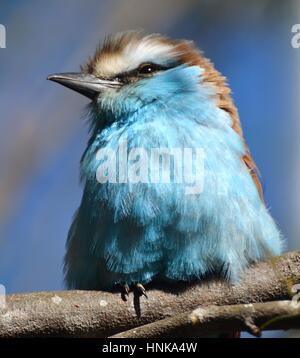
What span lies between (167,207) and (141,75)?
2.90 feet

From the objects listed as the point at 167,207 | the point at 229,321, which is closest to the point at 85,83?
the point at 167,207

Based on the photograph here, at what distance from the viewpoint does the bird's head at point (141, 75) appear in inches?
161

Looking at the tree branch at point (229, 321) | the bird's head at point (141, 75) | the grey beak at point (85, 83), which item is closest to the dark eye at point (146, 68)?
the bird's head at point (141, 75)

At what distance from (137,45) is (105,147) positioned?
716 millimetres

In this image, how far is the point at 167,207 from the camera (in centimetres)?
373

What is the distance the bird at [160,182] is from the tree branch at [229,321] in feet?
2.21

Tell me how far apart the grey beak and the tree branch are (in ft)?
5.53

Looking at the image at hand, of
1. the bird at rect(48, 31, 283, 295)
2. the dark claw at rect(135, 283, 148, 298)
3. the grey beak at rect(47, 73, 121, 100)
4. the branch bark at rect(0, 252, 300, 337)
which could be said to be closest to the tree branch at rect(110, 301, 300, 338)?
the branch bark at rect(0, 252, 300, 337)

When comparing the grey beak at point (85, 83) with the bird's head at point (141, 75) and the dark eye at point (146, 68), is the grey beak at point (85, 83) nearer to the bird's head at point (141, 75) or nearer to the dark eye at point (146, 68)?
the bird's head at point (141, 75)

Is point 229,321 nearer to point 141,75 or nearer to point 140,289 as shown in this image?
point 140,289

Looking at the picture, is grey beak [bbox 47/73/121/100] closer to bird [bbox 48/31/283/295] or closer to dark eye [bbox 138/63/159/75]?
bird [bbox 48/31/283/295]

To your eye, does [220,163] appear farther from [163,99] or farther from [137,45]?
[137,45]

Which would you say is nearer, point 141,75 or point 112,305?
point 112,305
